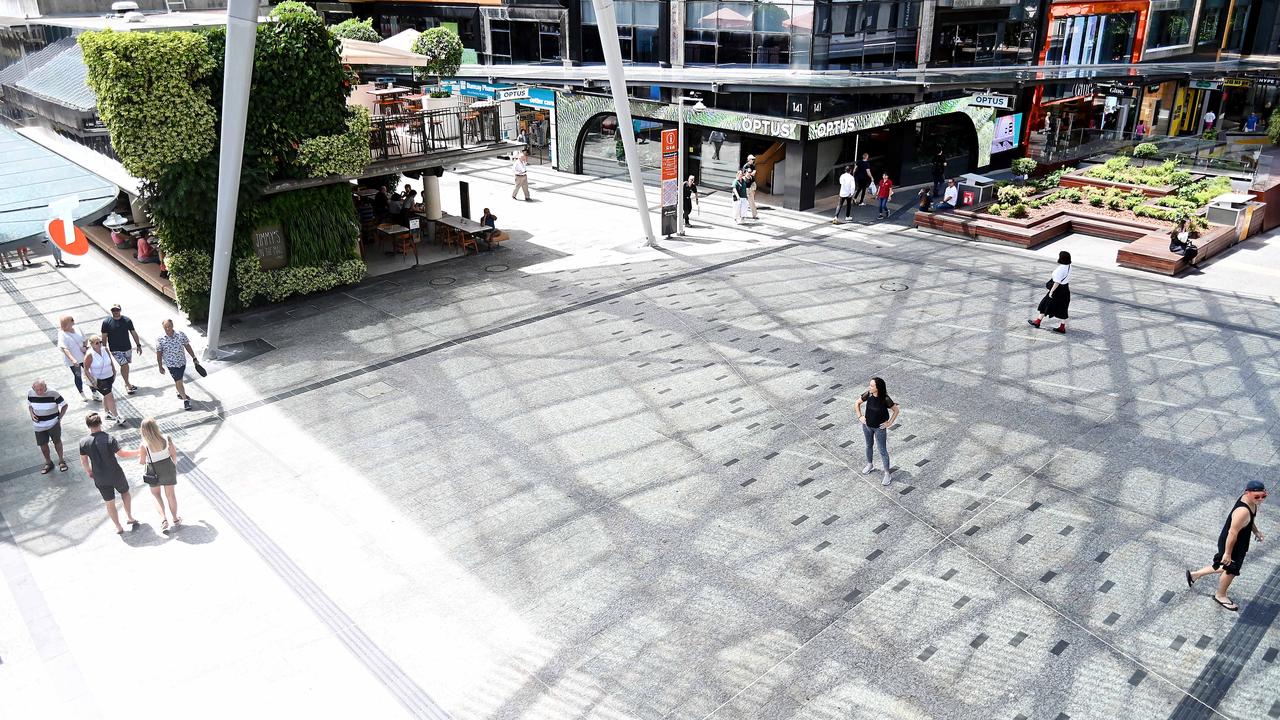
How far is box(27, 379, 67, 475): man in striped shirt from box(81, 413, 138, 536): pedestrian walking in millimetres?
1662

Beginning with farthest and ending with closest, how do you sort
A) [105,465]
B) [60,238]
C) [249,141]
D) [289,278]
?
[289,278] < [249,141] < [60,238] < [105,465]

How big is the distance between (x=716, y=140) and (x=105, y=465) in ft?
76.0

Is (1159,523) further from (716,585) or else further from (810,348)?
(810,348)

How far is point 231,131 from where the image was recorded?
15.0 metres

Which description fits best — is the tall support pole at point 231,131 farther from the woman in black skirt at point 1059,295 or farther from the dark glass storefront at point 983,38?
the dark glass storefront at point 983,38

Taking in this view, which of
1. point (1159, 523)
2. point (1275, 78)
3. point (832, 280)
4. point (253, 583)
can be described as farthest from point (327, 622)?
point (1275, 78)

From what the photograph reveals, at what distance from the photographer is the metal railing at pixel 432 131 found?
20703 mm

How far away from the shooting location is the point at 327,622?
9.38 metres

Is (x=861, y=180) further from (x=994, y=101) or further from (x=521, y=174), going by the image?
(x=521, y=174)

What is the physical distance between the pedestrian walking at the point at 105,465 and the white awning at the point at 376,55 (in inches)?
475

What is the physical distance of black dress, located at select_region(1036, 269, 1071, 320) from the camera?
54.4 feet

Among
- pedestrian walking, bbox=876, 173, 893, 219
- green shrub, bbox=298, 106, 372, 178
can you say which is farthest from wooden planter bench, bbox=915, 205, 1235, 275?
green shrub, bbox=298, 106, 372, 178

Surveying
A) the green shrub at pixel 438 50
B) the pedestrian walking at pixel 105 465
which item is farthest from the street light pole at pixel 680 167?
the pedestrian walking at pixel 105 465

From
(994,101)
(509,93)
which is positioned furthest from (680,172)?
(994,101)
